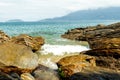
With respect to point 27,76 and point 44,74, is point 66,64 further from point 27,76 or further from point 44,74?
point 27,76

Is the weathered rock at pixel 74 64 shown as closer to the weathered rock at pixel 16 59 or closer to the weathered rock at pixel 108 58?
the weathered rock at pixel 108 58

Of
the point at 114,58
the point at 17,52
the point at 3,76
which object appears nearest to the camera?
the point at 3,76

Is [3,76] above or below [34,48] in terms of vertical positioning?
above

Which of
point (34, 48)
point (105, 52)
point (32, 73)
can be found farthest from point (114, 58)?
point (34, 48)

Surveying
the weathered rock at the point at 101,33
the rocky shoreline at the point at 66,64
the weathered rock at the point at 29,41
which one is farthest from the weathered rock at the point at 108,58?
the weathered rock at the point at 101,33

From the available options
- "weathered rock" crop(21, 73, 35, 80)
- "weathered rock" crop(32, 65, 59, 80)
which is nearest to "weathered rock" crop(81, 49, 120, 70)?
"weathered rock" crop(32, 65, 59, 80)

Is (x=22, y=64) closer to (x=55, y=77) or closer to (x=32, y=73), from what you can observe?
(x=32, y=73)

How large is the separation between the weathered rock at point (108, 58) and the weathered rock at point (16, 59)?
5.29 metres

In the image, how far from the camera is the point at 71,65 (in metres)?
22.3

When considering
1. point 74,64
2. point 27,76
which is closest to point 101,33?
point 74,64

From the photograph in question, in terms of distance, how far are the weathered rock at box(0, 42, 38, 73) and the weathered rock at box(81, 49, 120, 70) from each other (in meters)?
5.29

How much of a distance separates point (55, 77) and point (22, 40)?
12.1 meters

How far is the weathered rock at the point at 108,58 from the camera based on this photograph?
79.0ft

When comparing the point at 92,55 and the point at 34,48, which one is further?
the point at 34,48
